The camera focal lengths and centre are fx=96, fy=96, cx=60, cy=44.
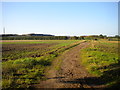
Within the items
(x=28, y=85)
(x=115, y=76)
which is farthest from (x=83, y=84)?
(x=28, y=85)

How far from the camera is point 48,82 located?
259 inches

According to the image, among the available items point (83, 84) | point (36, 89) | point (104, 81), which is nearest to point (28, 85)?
point (36, 89)

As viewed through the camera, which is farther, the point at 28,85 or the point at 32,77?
the point at 32,77

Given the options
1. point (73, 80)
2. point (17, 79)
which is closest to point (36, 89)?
point (17, 79)

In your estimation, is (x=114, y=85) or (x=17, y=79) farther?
(x=17, y=79)

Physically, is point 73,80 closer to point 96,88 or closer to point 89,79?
point 89,79

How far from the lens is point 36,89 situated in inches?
226

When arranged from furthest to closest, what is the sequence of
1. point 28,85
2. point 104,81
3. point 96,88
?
point 104,81, point 28,85, point 96,88

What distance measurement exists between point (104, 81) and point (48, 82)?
12.6 ft

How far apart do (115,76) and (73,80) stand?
3302mm

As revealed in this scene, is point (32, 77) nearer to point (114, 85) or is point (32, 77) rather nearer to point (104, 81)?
point (104, 81)

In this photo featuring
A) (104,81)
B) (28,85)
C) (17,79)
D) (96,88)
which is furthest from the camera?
(17,79)

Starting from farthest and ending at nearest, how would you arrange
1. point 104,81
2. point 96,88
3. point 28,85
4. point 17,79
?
point 17,79 < point 104,81 < point 28,85 < point 96,88

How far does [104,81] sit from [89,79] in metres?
0.98
